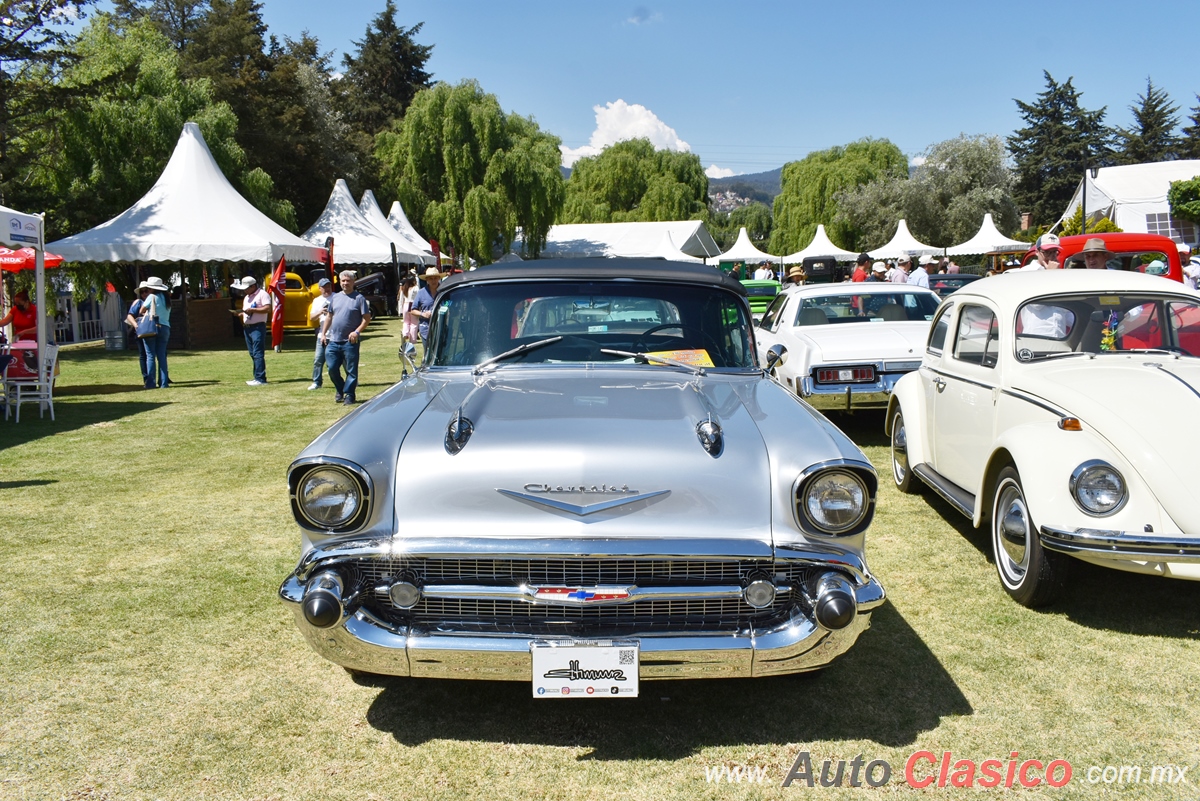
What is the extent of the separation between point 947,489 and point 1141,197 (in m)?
46.0

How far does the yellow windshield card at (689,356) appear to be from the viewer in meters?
4.63

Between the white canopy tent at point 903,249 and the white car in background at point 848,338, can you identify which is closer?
the white car in background at point 848,338

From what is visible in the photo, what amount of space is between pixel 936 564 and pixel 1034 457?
125 centimetres

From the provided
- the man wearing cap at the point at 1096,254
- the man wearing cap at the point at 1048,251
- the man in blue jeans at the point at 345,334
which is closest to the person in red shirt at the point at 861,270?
the man wearing cap at the point at 1048,251

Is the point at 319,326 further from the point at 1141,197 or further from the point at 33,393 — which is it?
the point at 1141,197

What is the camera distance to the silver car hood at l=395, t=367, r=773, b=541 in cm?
313

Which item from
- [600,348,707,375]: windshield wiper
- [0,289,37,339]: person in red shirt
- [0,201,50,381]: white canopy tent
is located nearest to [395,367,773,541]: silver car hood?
[600,348,707,375]: windshield wiper

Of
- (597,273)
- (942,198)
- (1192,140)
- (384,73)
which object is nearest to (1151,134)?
(1192,140)

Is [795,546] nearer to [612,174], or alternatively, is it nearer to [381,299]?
[381,299]

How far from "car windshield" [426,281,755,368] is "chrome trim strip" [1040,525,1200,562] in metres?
1.68

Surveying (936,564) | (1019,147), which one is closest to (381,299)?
(936,564)

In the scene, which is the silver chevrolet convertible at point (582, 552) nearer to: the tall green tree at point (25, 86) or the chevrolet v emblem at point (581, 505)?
the chevrolet v emblem at point (581, 505)

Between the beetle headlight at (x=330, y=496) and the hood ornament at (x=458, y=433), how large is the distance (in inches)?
13.0

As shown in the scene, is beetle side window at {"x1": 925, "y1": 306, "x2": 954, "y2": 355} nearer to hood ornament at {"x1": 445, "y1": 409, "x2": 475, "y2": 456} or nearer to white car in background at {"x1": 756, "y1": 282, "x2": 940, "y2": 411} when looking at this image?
white car in background at {"x1": 756, "y1": 282, "x2": 940, "y2": 411}
